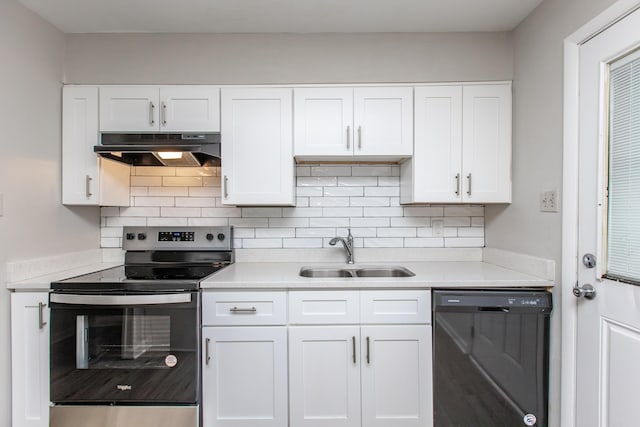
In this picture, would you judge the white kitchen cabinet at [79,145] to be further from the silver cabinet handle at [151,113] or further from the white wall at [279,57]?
the silver cabinet handle at [151,113]

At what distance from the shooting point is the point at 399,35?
2.14 meters

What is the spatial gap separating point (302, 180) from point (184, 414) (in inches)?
62.5

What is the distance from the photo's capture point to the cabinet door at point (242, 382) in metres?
1.78

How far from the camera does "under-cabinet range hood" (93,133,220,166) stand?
1.94 metres

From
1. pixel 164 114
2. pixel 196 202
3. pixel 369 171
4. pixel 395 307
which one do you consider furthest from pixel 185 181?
pixel 395 307

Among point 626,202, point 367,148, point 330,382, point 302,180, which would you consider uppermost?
point 367,148

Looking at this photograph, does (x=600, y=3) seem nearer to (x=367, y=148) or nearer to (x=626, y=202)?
(x=626, y=202)

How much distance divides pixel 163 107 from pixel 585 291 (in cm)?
253

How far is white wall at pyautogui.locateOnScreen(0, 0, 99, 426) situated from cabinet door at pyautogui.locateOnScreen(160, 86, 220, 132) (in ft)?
2.18

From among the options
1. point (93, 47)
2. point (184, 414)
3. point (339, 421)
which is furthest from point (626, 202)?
point (93, 47)

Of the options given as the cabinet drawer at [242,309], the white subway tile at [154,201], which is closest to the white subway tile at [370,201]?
the cabinet drawer at [242,309]

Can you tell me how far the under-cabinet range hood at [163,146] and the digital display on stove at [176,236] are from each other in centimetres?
52

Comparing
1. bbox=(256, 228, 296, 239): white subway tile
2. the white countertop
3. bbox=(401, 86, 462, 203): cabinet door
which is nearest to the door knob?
the white countertop

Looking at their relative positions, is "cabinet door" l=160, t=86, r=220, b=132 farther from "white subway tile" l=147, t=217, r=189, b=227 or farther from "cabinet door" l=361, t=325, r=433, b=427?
"cabinet door" l=361, t=325, r=433, b=427
